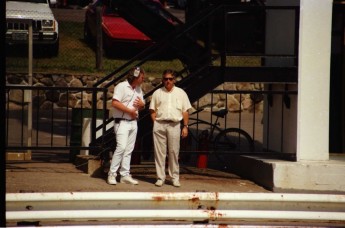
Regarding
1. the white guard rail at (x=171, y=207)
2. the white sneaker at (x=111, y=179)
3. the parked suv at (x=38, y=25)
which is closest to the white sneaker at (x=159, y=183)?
the white sneaker at (x=111, y=179)

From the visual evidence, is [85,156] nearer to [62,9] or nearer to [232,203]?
[232,203]

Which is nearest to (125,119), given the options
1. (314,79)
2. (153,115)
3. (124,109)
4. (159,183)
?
(124,109)

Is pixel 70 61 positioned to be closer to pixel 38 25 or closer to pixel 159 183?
pixel 38 25

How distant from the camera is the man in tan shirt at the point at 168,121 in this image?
596 inches

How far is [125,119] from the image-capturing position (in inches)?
598

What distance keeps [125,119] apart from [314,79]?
122 inches

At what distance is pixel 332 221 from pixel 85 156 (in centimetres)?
694

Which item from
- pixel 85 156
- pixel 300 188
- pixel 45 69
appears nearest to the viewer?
pixel 300 188

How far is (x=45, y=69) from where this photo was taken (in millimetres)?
27641

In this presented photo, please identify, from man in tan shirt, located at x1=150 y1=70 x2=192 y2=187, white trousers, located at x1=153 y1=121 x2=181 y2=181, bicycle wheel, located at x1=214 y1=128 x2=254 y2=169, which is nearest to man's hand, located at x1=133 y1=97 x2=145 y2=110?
man in tan shirt, located at x1=150 y1=70 x2=192 y2=187

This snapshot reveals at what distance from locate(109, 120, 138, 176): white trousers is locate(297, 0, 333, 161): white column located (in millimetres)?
2682

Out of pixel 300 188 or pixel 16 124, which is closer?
pixel 300 188

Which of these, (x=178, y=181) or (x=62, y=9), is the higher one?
(x=62, y=9)

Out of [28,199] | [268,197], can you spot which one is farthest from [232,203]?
[28,199]
